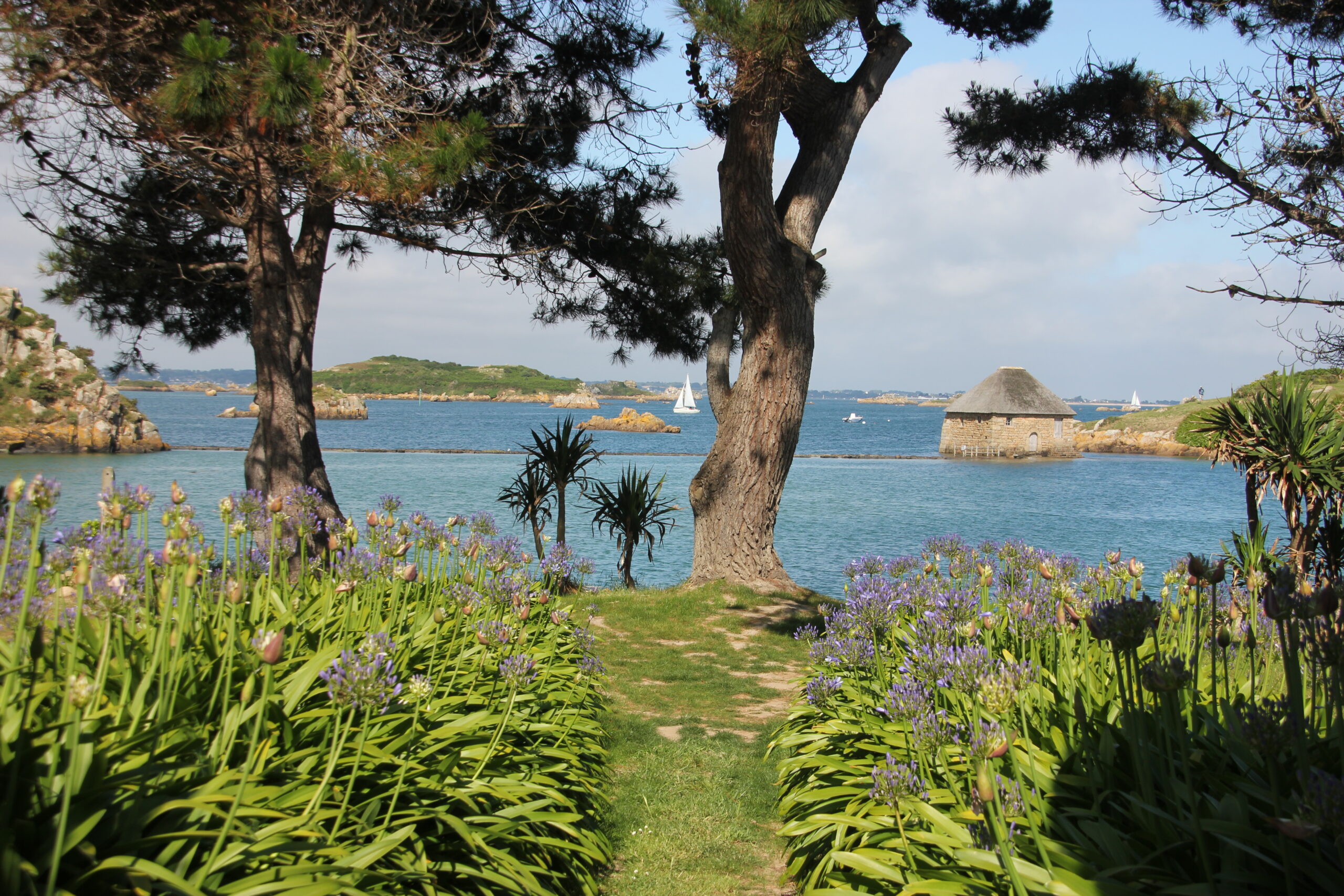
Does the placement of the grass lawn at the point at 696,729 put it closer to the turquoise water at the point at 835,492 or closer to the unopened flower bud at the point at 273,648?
the unopened flower bud at the point at 273,648

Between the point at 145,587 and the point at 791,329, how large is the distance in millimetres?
6629

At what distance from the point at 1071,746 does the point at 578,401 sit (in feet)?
431

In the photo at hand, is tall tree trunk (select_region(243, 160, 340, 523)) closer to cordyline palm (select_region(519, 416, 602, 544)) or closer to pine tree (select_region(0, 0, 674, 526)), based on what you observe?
pine tree (select_region(0, 0, 674, 526))

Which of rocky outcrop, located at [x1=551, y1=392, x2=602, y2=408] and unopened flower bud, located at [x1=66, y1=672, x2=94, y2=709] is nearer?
unopened flower bud, located at [x1=66, y1=672, x2=94, y2=709]

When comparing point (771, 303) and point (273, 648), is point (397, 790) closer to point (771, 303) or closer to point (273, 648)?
point (273, 648)

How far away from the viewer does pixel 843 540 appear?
60.7 feet

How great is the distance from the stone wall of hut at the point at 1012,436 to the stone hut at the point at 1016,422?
0.11 ft

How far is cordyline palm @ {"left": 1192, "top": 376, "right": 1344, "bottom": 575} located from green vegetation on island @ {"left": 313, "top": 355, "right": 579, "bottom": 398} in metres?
106

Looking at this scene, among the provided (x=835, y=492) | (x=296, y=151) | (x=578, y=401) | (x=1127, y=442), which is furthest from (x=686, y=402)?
(x=296, y=151)

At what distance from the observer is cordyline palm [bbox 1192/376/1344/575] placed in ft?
23.4

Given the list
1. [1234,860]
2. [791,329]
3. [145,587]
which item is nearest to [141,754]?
[145,587]

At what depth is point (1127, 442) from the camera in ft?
219

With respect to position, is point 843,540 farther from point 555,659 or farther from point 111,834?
point 111,834

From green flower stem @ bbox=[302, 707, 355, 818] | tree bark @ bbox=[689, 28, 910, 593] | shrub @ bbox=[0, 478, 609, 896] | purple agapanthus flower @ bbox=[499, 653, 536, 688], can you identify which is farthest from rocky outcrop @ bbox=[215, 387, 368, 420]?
green flower stem @ bbox=[302, 707, 355, 818]
